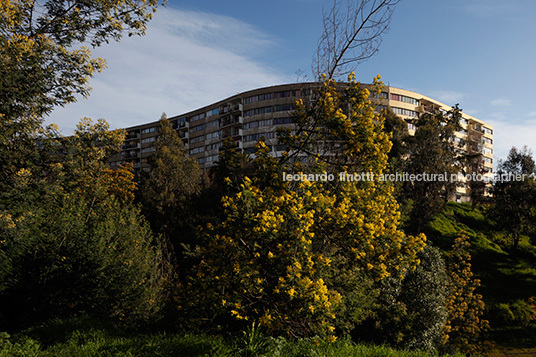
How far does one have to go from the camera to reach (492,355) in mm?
19672

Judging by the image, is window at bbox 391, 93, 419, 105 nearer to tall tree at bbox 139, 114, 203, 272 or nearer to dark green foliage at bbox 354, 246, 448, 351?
tall tree at bbox 139, 114, 203, 272

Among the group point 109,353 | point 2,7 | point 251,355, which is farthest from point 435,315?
point 2,7

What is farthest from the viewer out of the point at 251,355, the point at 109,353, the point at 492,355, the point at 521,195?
the point at 521,195

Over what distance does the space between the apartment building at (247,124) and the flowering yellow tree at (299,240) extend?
38.2 meters

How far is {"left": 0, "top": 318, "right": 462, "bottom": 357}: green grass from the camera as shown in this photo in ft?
19.5

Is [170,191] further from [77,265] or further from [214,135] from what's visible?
[214,135]

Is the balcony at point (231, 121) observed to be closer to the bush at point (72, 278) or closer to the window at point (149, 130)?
the window at point (149, 130)

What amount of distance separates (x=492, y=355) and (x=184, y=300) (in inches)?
802

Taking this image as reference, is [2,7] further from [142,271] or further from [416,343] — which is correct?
[416,343]

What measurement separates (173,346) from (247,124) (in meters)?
53.8

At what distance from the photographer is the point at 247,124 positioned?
58844mm

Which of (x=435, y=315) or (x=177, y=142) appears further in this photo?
(x=177, y=142)

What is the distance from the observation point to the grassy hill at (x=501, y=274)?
2353 centimetres

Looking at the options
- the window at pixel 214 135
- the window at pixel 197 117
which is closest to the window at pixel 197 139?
the window at pixel 214 135
